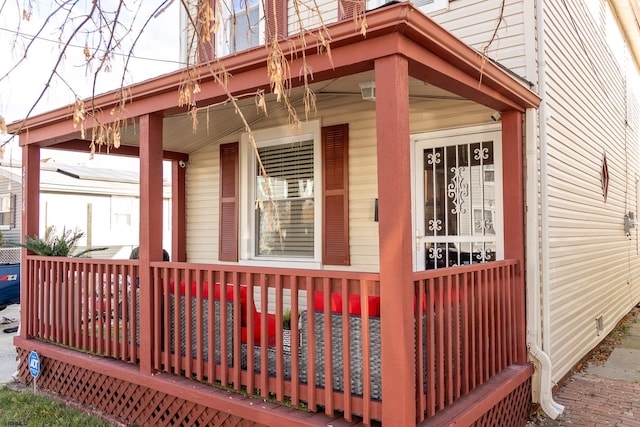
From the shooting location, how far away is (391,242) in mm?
2561

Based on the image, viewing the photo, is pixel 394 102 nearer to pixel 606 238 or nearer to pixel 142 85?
pixel 142 85

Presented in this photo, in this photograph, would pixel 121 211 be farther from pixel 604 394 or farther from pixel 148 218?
pixel 604 394

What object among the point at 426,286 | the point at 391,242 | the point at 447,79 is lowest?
the point at 426,286

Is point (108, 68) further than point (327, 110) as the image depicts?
No

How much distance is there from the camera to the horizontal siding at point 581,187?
4379 mm

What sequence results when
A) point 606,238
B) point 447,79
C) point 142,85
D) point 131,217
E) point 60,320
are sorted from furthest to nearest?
point 131,217, point 606,238, point 60,320, point 142,85, point 447,79

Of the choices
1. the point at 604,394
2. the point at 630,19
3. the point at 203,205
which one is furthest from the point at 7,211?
the point at 630,19

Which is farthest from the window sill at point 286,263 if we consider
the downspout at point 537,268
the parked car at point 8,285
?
the parked car at point 8,285

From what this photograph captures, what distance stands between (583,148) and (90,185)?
12.3 meters

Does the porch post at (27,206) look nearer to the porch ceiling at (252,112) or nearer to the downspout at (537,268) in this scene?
the porch ceiling at (252,112)

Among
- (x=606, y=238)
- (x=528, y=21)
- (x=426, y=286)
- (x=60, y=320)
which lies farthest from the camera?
(x=606, y=238)

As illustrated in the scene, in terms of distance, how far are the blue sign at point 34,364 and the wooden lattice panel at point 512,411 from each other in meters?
3.66

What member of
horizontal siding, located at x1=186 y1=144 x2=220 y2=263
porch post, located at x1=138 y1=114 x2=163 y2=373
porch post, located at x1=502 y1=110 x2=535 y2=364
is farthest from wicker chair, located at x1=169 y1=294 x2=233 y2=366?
horizontal siding, located at x1=186 y1=144 x2=220 y2=263

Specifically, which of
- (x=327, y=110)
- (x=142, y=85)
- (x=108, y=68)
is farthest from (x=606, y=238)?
(x=108, y=68)
